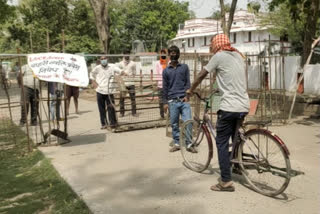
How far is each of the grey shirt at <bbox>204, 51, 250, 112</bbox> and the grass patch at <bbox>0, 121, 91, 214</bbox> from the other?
209 cm

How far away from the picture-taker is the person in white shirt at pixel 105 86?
9117 mm

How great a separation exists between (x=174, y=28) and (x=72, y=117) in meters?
52.9

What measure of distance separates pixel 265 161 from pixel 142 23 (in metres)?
55.2

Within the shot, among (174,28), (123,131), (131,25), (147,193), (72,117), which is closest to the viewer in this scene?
(147,193)

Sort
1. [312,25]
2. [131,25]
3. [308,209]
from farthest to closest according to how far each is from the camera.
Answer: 1. [131,25]
2. [312,25]
3. [308,209]

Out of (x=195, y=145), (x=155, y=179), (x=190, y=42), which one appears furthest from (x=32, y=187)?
(x=190, y=42)

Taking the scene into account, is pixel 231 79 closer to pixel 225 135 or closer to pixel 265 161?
pixel 225 135

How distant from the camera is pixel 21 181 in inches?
224

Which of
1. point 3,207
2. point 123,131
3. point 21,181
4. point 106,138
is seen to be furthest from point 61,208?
point 123,131

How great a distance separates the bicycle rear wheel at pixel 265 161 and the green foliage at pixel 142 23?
52933 mm

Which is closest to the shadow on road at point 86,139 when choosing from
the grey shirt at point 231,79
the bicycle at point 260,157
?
the bicycle at point 260,157

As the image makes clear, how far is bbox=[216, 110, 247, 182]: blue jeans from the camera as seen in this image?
4477 mm

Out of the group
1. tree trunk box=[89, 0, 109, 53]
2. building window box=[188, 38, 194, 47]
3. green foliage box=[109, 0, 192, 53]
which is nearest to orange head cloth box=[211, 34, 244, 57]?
tree trunk box=[89, 0, 109, 53]

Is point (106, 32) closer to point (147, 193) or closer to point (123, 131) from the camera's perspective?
point (123, 131)
